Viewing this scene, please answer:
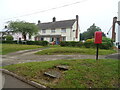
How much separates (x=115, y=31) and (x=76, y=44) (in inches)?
573

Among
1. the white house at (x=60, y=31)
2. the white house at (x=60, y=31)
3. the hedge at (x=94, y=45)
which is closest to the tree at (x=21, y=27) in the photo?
the white house at (x=60, y=31)

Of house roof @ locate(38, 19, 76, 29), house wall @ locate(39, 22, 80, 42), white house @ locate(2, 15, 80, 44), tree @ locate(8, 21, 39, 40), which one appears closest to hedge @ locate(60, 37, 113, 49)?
tree @ locate(8, 21, 39, 40)

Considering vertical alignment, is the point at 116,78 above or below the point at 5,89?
above

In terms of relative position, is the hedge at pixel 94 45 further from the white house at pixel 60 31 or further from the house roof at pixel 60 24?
the house roof at pixel 60 24

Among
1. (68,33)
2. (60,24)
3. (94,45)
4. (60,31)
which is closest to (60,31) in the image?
(60,31)

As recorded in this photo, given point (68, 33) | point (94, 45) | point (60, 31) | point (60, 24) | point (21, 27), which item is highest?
point (60, 24)

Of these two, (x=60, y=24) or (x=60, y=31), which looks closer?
(x=60, y=31)

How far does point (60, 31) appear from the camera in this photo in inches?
1481

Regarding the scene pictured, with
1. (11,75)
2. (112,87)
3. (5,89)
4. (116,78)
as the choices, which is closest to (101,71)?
(116,78)

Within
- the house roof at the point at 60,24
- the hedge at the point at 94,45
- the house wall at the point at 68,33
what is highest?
the house roof at the point at 60,24

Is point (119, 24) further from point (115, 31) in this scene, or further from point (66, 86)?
point (66, 86)

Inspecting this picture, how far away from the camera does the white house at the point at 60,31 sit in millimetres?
36219

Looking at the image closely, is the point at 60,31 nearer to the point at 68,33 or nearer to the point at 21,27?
the point at 68,33

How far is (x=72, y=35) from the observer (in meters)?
36.8
